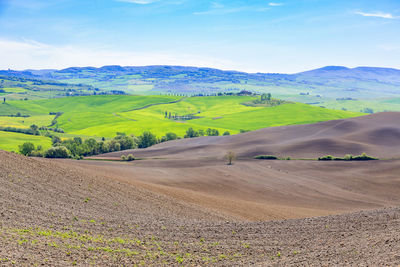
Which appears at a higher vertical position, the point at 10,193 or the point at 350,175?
the point at 10,193

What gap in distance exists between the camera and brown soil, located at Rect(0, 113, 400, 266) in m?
21.2

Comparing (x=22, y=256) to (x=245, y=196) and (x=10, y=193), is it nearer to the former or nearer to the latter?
(x=10, y=193)

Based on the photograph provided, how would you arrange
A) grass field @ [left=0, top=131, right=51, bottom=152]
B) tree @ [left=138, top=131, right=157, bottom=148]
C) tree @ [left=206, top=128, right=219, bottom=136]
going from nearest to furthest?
1. grass field @ [left=0, top=131, right=51, bottom=152]
2. tree @ [left=138, top=131, right=157, bottom=148]
3. tree @ [left=206, top=128, right=219, bottom=136]

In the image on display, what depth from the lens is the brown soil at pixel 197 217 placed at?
21.2 meters

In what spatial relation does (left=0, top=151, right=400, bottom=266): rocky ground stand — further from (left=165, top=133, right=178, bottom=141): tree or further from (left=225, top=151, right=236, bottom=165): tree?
(left=165, top=133, right=178, bottom=141): tree

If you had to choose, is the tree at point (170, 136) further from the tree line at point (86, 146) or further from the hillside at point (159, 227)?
the hillside at point (159, 227)

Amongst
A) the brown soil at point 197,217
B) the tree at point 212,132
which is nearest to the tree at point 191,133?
the tree at point 212,132

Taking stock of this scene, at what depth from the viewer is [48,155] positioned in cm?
9356

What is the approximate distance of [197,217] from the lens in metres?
38.3

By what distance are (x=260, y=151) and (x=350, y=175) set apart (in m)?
26.1

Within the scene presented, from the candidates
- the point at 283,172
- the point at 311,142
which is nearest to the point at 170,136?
the point at 311,142

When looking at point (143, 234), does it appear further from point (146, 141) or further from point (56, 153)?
point (146, 141)

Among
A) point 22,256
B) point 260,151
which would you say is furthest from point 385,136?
point 22,256

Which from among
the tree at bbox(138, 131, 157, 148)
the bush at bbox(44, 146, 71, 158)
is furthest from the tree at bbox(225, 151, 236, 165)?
the tree at bbox(138, 131, 157, 148)
